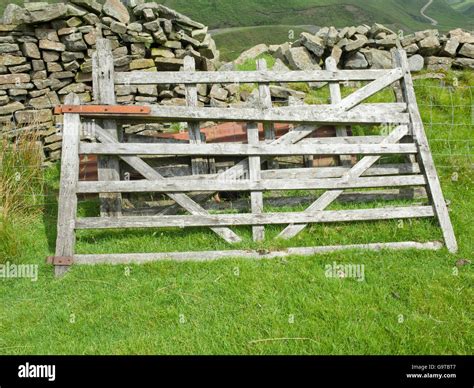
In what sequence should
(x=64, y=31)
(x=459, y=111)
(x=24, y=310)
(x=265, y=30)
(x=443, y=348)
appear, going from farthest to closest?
(x=265, y=30) → (x=459, y=111) → (x=64, y=31) → (x=24, y=310) → (x=443, y=348)

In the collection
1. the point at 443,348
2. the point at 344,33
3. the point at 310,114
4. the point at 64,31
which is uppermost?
the point at 344,33

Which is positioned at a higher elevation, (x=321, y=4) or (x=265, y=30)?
(x=321, y=4)

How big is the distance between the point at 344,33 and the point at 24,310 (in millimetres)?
10500

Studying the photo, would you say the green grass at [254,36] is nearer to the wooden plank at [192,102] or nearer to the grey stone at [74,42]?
the grey stone at [74,42]

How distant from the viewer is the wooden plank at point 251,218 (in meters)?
5.14

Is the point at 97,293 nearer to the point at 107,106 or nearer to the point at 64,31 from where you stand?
the point at 107,106

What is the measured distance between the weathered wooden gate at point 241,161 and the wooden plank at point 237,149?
0.05 feet

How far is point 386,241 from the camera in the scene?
207 inches

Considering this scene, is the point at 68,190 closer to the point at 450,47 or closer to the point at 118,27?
the point at 118,27

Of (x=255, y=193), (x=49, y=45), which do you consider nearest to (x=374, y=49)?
(x=255, y=193)

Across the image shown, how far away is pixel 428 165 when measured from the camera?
5609 millimetres

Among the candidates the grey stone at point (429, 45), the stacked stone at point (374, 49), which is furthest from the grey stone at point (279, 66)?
the grey stone at point (429, 45)

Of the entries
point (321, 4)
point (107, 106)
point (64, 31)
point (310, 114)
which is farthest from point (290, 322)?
point (321, 4)

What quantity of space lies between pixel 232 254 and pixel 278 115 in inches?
88.0
